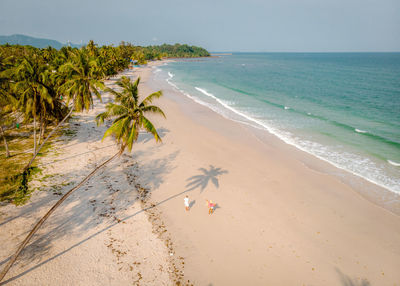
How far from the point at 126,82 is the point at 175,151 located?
10.3 m

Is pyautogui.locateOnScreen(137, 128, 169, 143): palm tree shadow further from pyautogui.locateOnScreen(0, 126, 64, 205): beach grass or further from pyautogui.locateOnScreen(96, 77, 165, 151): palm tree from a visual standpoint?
pyautogui.locateOnScreen(96, 77, 165, 151): palm tree

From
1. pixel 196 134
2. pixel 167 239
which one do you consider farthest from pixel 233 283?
pixel 196 134

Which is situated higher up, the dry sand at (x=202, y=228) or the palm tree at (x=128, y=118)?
the palm tree at (x=128, y=118)

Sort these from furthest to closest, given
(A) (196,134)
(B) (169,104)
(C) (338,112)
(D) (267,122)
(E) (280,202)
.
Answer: (B) (169,104) → (C) (338,112) → (D) (267,122) → (A) (196,134) → (E) (280,202)

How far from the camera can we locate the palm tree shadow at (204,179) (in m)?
16.9

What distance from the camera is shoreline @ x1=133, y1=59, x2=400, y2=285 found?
10.8 meters

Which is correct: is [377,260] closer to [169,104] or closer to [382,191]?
[382,191]

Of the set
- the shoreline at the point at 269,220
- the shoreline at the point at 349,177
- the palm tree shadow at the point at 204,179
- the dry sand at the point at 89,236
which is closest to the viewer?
the dry sand at the point at 89,236

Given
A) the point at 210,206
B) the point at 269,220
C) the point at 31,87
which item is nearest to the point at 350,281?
the point at 269,220

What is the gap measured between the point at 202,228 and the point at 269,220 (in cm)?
424

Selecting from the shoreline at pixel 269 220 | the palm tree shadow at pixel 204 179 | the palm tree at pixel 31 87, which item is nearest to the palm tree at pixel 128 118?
the shoreline at pixel 269 220

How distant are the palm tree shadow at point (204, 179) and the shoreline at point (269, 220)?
0.09 m

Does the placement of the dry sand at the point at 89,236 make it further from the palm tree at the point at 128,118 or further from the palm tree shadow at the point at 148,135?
the palm tree shadow at the point at 148,135

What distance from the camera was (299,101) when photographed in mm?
44625
